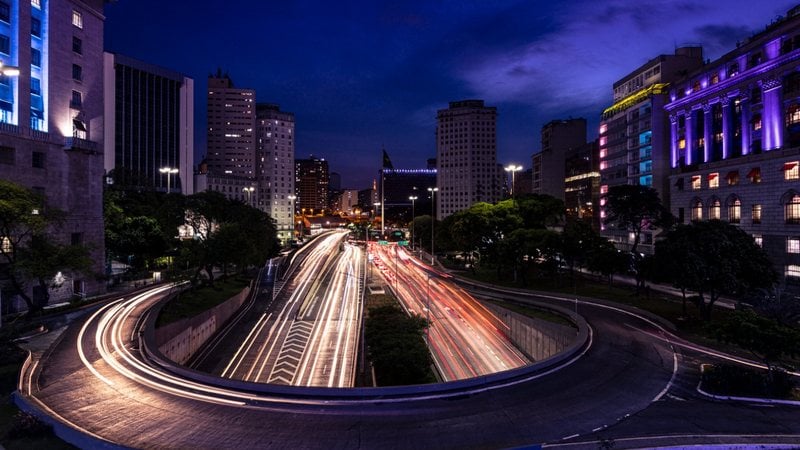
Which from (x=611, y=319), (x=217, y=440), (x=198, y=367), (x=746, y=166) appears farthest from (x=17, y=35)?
(x=746, y=166)

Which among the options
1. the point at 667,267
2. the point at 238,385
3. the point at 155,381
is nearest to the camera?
the point at 238,385

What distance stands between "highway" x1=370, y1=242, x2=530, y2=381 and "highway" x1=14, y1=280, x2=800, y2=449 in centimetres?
1643

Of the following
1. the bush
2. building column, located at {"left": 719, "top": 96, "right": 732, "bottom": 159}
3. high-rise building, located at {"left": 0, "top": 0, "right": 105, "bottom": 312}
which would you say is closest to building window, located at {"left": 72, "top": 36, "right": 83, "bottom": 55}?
high-rise building, located at {"left": 0, "top": 0, "right": 105, "bottom": 312}

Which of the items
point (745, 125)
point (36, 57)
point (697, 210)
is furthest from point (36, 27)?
point (697, 210)

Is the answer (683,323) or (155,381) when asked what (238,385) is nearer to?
(155,381)

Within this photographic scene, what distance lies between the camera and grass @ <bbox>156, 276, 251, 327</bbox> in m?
44.5

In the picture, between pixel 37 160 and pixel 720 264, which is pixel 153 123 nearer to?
pixel 37 160

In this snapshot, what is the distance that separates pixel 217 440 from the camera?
1836 cm

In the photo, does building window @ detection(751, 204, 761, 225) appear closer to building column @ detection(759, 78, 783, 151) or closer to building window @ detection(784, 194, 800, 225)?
building window @ detection(784, 194, 800, 225)

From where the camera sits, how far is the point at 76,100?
181 ft

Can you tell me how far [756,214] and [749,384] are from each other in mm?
50057

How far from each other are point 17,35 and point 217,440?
175 feet

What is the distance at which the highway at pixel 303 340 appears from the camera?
4187cm

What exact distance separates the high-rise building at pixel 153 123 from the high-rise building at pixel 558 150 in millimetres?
124043
